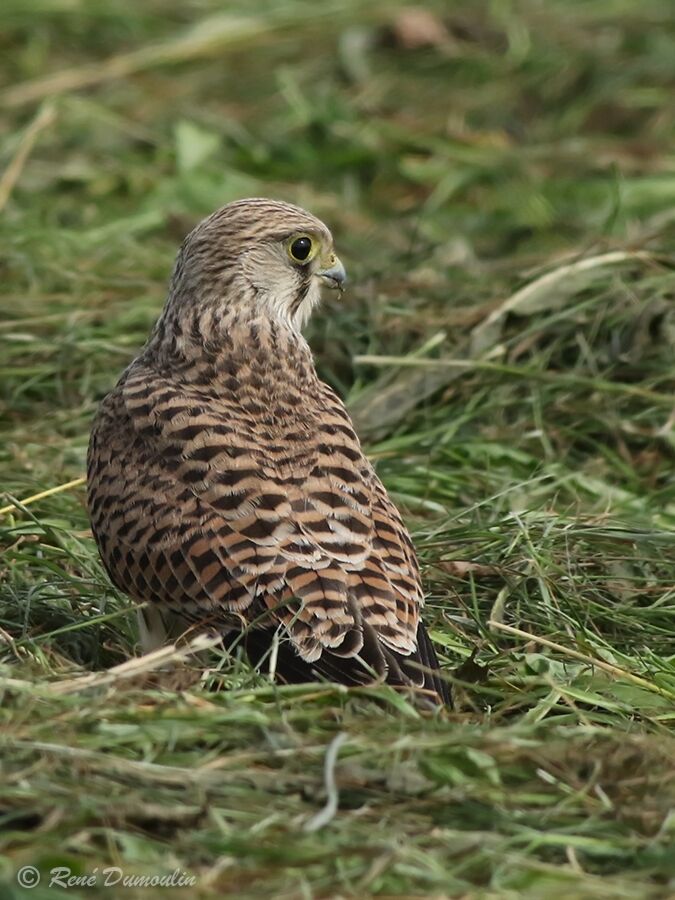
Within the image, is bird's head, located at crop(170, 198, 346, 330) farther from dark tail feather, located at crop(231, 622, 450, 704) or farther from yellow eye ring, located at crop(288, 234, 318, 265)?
dark tail feather, located at crop(231, 622, 450, 704)

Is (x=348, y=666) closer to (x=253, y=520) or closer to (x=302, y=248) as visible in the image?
(x=253, y=520)

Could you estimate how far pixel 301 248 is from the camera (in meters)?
5.65

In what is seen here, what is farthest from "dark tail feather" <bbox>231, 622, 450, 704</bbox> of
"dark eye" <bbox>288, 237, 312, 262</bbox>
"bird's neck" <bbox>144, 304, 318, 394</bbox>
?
"dark eye" <bbox>288, 237, 312, 262</bbox>

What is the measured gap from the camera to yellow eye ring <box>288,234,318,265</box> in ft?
18.5

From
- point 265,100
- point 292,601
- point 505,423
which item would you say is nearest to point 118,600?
point 292,601

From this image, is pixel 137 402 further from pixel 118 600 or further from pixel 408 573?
pixel 408 573

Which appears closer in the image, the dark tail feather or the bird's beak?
the dark tail feather

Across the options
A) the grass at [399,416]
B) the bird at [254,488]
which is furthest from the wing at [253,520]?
the grass at [399,416]

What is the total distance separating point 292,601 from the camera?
4480 millimetres

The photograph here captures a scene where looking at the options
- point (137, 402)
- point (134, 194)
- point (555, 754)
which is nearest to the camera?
point (555, 754)

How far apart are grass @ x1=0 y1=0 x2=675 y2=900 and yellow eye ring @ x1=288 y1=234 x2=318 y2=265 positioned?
0.89 meters

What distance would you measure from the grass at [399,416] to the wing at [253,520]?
19 centimetres

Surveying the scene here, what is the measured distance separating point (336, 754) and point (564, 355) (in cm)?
342

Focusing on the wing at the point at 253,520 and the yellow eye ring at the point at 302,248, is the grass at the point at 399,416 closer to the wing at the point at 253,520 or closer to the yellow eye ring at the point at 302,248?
the wing at the point at 253,520
